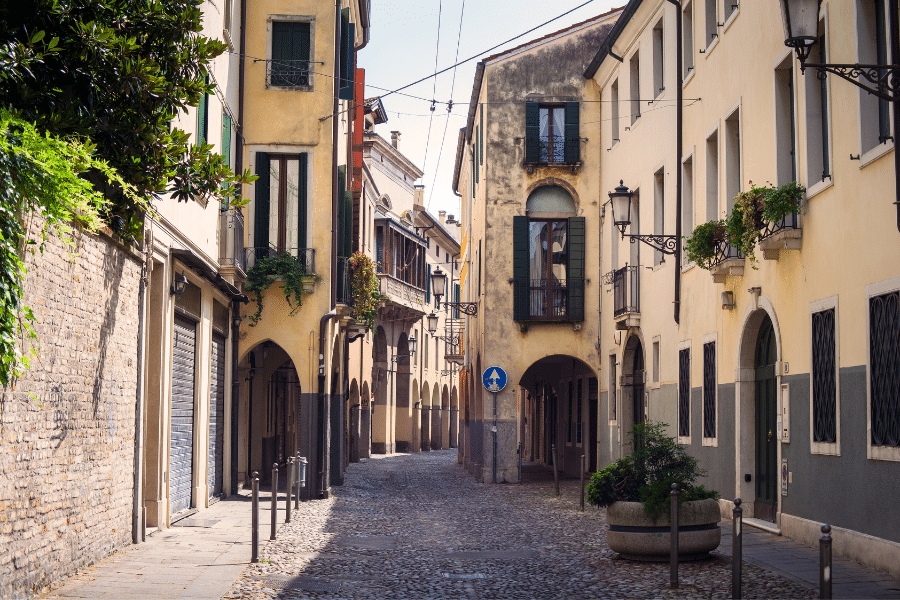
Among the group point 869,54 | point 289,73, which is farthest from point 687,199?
point 289,73

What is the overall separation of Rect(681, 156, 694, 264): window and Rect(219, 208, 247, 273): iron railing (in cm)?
771

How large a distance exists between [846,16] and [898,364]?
12.4ft

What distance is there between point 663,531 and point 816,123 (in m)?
5.22

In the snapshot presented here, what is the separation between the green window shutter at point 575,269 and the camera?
2455 centimetres

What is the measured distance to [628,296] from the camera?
21.2 m

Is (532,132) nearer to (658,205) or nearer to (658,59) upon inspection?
(658,59)

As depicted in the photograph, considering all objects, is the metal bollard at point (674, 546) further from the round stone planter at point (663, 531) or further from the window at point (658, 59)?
the window at point (658, 59)

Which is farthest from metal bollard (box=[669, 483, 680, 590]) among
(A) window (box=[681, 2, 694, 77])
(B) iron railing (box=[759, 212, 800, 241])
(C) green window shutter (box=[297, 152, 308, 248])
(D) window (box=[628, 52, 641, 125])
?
(D) window (box=[628, 52, 641, 125])

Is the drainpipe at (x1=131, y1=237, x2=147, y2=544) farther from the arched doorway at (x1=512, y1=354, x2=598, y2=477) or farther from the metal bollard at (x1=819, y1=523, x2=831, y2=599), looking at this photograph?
the arched doorway at (x1=512, y1=354, x2=598, y2=477)

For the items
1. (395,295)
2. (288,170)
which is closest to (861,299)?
(288,170)

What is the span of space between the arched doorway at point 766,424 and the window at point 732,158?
219 cm

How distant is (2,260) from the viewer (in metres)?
6.62

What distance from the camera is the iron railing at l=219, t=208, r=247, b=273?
17.6m

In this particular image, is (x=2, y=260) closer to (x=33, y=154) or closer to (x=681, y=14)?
(x=33, y=154)
